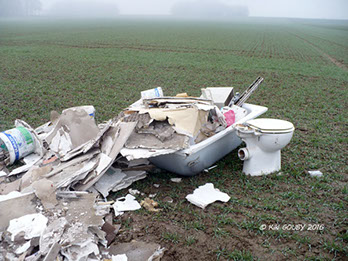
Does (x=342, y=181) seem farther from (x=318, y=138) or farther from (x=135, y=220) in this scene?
(x=135, y=220)

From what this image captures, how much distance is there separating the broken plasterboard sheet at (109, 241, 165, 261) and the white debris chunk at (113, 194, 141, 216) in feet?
1.63

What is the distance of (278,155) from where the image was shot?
418 centimetres

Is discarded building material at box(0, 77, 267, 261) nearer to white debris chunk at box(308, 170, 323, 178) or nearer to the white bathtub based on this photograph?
the white bathtub

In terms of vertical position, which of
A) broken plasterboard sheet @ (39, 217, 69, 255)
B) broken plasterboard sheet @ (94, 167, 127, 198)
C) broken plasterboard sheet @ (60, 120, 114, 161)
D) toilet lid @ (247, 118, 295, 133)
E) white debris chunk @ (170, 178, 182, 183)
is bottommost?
white debris chunk @ (170, 178, 182, 183)

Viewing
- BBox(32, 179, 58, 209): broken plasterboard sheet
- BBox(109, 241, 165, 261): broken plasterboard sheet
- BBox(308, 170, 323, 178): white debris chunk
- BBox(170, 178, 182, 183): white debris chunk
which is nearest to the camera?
BBox(109, 241, 165, 261): broken plasterboard sheet

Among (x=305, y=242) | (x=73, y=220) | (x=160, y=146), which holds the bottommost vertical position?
(x=305, y=242)

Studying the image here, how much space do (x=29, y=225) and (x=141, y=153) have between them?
136cm

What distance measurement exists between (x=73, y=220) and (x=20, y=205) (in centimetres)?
57

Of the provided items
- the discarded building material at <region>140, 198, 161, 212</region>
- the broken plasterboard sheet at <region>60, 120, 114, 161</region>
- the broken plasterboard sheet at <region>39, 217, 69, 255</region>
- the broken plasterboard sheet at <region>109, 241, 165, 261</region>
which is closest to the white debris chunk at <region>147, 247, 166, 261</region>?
the broken plasterboard sheet at <region>109, 241, 165, 261</region>

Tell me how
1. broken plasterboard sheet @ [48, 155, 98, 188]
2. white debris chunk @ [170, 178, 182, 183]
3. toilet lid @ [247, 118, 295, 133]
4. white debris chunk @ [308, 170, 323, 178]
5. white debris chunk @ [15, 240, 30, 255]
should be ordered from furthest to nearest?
1. white debris chunk @ [308, 170, 323, 178]
2. white debris chunk @ [170, 178, 182, 183]
3. toilet lid @ [247, 118, 295, 133]
4. broken plasterboard sheet @ [48, 155, 98, 188]
5. white debris chunk @ [15, 240, 30, 255]

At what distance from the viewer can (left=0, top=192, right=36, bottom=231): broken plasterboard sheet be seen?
2901mm

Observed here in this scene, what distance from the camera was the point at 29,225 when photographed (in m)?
2.80

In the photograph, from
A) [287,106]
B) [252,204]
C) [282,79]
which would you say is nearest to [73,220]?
[252,204]

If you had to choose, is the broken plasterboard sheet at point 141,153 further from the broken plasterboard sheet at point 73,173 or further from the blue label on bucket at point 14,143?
the blue label on bucket at point 14,143
